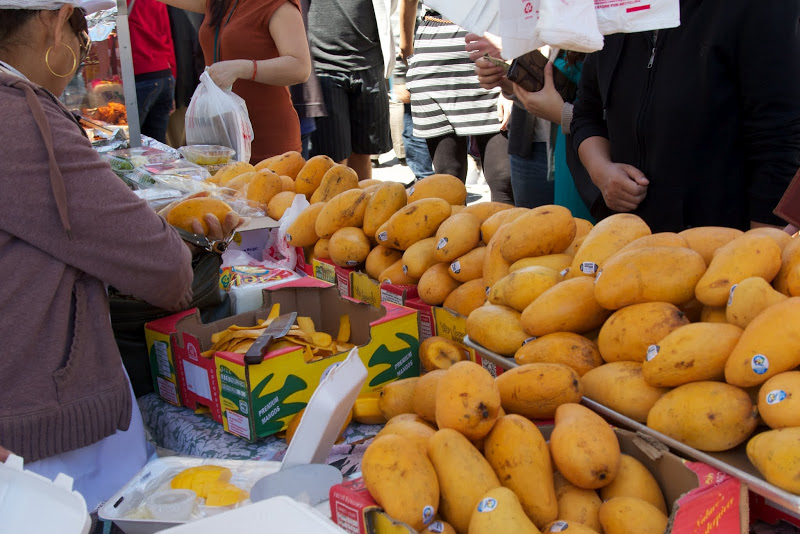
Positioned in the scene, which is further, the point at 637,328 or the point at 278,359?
the point at 278,359

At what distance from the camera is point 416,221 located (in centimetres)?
206

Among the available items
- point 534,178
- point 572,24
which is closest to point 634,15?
point 572,24

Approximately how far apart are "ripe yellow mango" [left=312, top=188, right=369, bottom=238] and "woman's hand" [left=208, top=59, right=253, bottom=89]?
150cm

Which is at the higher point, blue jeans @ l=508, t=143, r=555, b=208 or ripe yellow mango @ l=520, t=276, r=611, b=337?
ripe yellow mango @ l=520, t=276, r=611, b=337

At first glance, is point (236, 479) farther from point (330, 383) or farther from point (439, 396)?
point (439, 396)

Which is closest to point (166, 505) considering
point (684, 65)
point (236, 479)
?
point (236, 479)

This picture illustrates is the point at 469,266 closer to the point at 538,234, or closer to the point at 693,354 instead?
the point at 538,234

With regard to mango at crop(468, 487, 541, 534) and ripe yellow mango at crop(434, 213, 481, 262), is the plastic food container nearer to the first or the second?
ripe yellow mango at crop(434, 213, 481, 262)

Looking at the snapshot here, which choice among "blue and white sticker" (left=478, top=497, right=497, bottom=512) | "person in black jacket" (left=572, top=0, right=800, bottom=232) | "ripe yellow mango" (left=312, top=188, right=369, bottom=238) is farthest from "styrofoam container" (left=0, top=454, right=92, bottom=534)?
Result: "person in black jacket" (left=572, top=0, right=800, bottom=232)

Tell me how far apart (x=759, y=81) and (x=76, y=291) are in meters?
1.84

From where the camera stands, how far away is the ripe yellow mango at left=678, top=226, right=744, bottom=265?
1.43m

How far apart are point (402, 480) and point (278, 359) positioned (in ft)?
A: 2.11

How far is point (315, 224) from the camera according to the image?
240 cm

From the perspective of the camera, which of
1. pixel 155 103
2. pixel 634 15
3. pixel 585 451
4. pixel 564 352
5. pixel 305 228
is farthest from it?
pixel 155 103
